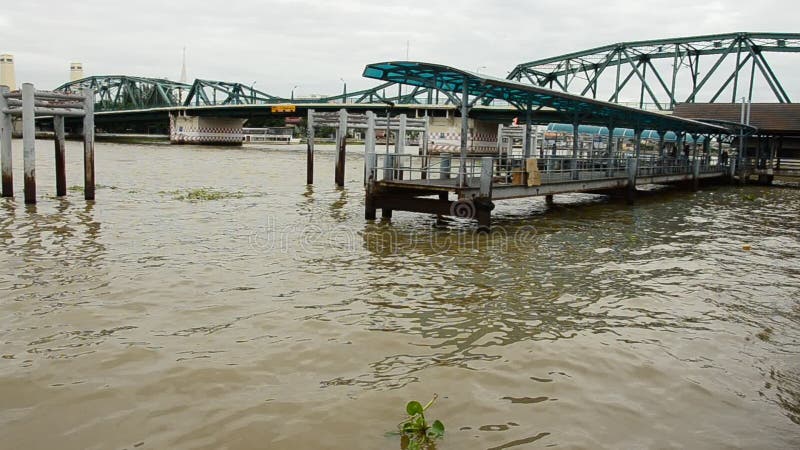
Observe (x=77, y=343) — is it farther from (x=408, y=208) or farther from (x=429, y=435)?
(x=408, y=208)

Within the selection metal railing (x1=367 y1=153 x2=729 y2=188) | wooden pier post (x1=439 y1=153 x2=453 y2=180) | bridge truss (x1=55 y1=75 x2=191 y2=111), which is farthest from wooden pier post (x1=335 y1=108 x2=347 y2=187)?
bridge truss (x1=55 y1=75 x2=191 y2=111)

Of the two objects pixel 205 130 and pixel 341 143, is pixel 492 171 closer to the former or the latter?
pixel 341 143

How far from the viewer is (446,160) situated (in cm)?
1850

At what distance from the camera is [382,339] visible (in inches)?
306

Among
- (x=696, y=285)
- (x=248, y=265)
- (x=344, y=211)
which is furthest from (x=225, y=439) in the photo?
(x=344, y=211)

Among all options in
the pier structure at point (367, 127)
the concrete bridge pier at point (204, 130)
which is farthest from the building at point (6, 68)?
the pier structure at point (367, 127)

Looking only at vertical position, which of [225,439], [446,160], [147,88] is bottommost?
[225,439]

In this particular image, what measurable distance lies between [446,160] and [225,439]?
14068 millimetres

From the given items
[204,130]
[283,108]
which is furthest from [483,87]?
[204,130]

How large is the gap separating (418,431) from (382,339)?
2.49 meters

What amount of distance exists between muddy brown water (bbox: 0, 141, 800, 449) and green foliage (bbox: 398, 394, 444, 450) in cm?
13

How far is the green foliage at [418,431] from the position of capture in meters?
5.18

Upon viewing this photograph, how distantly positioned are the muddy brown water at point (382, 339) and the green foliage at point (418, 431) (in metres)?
0.13

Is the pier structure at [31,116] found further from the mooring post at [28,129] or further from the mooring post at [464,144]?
the mooring post at [464,144]
